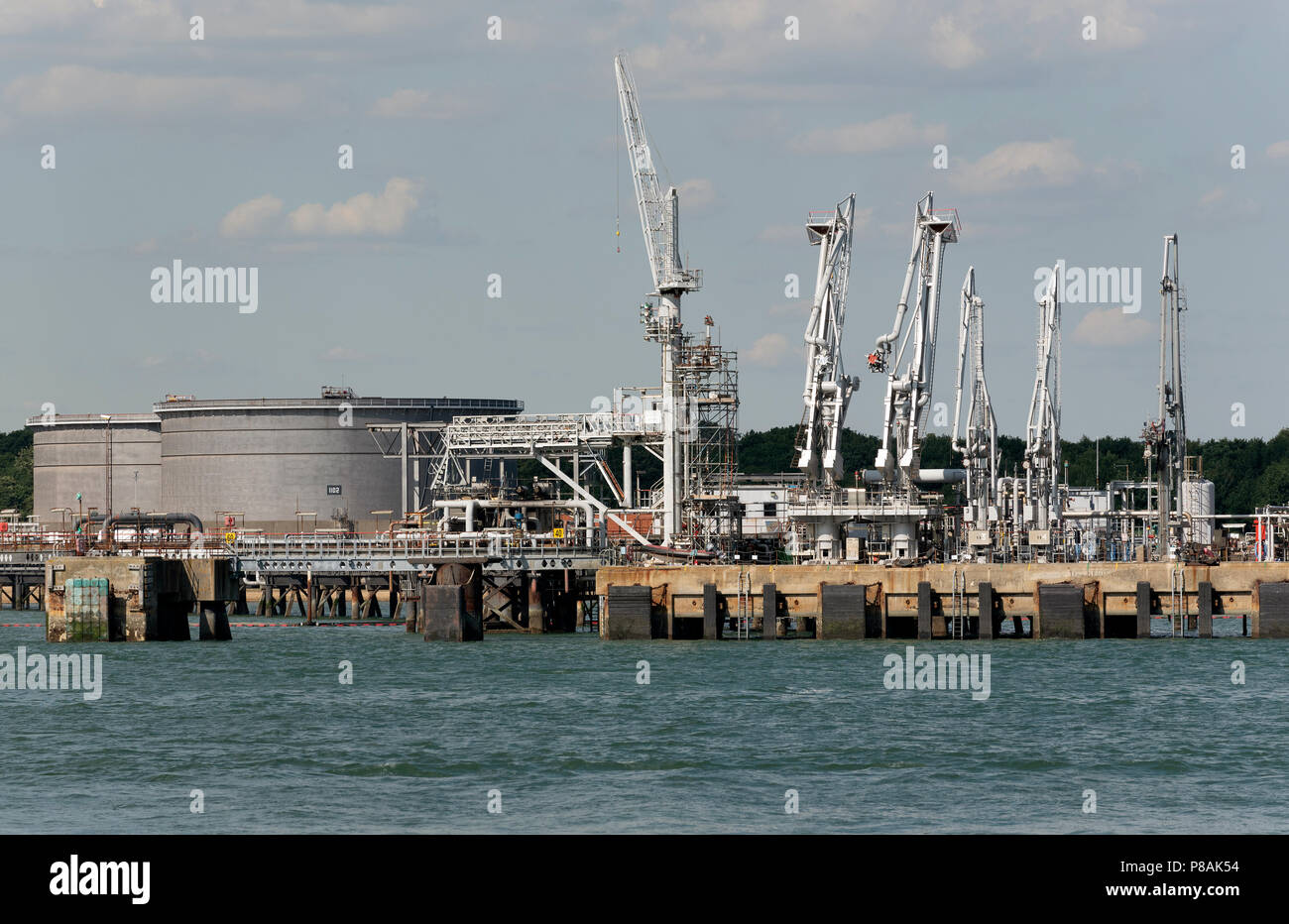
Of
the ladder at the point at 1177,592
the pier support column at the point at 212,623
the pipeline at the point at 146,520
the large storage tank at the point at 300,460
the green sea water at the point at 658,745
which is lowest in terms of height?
the green sea water at the point at 658,745

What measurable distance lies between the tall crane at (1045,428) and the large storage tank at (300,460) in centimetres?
5092

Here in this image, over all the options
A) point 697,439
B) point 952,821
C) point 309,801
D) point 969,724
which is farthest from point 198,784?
point 697,439

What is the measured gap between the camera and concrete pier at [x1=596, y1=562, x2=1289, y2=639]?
76125 millimetres

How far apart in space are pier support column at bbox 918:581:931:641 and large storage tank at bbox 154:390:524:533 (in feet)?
290

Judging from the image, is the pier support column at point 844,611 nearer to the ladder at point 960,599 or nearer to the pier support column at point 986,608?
the ladder at point 960,599

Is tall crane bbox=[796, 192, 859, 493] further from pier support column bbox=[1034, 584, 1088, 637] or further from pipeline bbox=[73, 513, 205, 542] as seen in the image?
pipeline bbox=[73, 513, 205, 542]

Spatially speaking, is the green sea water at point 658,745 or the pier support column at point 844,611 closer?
the green sea water at point 658,745

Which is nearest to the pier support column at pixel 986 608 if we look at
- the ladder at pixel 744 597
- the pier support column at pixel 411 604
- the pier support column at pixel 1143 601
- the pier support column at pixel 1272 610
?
the pier support column at pixel 1143 601

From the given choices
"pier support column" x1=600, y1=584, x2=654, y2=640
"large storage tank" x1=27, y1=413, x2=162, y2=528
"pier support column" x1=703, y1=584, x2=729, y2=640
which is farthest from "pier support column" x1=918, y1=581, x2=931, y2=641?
"large storage tank" x1=27, y1=413, x2=162, y2=528

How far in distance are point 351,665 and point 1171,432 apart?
43.8 metres

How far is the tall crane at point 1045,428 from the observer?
427ft

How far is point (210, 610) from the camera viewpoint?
8112cm

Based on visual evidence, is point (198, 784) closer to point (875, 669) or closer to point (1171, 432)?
point (875, 669)

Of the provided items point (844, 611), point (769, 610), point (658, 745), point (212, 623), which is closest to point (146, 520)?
point (212, 623)
